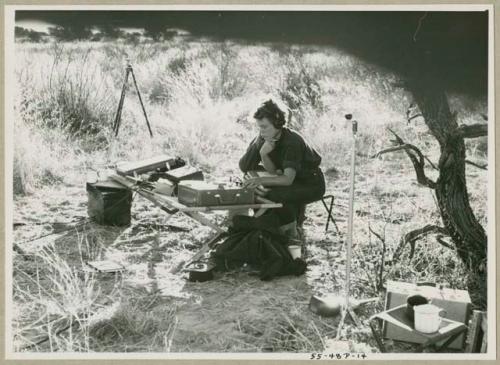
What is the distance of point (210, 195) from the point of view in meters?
5.26

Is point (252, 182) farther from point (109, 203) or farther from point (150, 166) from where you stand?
point (109, 203)

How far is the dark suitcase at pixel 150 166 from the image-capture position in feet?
19.7

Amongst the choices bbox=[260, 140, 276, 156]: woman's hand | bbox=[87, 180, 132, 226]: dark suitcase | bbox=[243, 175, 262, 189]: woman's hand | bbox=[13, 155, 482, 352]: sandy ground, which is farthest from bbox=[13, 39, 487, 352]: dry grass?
bbox=[243, 175, 262, 189]: woman's hand

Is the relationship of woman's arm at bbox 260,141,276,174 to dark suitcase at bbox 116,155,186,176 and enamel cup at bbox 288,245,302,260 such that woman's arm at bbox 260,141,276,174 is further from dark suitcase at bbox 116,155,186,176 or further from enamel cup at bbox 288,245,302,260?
dark suitcase at bbox 116,155,186,176

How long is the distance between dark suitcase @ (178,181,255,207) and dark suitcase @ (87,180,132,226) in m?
1.08

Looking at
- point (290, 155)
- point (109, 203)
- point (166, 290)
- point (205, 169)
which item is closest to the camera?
point (166, 290)

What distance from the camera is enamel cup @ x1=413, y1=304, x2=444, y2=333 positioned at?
4.30 metres

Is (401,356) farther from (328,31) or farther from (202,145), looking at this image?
(202,145)

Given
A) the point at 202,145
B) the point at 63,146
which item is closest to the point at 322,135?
the point at 202,145

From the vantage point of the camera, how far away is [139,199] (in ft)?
22.8

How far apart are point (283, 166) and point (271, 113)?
17.2 inches

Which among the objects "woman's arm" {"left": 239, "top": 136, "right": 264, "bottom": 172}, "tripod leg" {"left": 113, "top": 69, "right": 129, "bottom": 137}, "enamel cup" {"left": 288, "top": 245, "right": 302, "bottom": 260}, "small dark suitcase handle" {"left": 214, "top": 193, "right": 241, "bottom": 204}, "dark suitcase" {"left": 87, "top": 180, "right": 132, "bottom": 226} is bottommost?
"enamel cup" {"left": 288, "top": 245, "right": 302, "bottom": 260}

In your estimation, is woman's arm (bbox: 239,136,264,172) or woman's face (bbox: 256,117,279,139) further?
woman's arm (bbox: 239,136,264,172)

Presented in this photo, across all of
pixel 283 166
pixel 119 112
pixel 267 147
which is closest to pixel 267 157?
pixel 267 147
